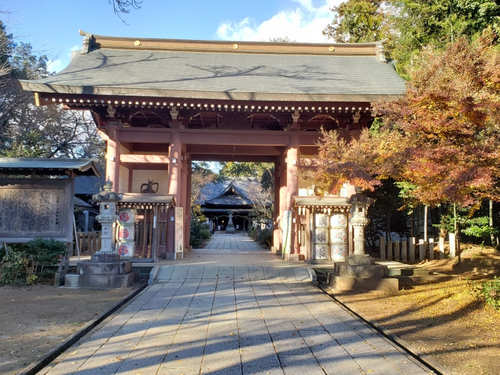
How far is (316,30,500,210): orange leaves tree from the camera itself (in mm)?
5887

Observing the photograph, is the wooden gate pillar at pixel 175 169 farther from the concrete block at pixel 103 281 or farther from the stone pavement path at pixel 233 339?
the stone pavement path at pixel 233 339

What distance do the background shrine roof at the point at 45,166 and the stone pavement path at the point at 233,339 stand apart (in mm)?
4278

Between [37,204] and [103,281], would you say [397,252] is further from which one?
[37,204]

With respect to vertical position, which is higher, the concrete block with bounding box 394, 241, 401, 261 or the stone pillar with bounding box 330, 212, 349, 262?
the stone pillar with bounding box 330, 212, 349, 262

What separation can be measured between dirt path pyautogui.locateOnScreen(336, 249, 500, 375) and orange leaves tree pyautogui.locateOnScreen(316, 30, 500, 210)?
1.87m

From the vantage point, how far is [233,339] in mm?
4656

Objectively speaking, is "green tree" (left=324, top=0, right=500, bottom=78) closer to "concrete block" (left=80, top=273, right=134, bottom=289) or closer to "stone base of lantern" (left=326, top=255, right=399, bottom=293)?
"stone base of lantern" (left=326, top=255, right=399, bottom=293)

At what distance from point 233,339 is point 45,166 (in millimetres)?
7743

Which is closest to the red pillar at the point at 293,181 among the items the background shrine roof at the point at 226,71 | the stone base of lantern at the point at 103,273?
the background shrine roof at the point at 226,71

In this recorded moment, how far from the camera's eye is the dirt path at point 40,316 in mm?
4230

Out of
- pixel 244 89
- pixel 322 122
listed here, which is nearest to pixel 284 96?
pixel 244 89

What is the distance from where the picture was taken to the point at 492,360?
412 cm

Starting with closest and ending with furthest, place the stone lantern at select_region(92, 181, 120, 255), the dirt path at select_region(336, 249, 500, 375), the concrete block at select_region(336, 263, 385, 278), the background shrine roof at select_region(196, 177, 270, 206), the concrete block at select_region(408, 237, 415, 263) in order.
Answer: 1. the dirt path at select_region(336, 249, 500, 375)
2. the concrete block at select_region(336, 263, 385, 278)
3. the stone lantern at select_region(92, 181, 120, 255)
4. the concrete block at select_region(408, 237, 415, 263)
5. the background shrine roof at select_region(196, 177, 270, 206)

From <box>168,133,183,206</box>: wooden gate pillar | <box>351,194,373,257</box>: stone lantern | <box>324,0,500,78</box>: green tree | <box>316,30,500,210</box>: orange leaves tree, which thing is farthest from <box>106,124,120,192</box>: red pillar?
<box>324,0,500,78</box>: green tree
